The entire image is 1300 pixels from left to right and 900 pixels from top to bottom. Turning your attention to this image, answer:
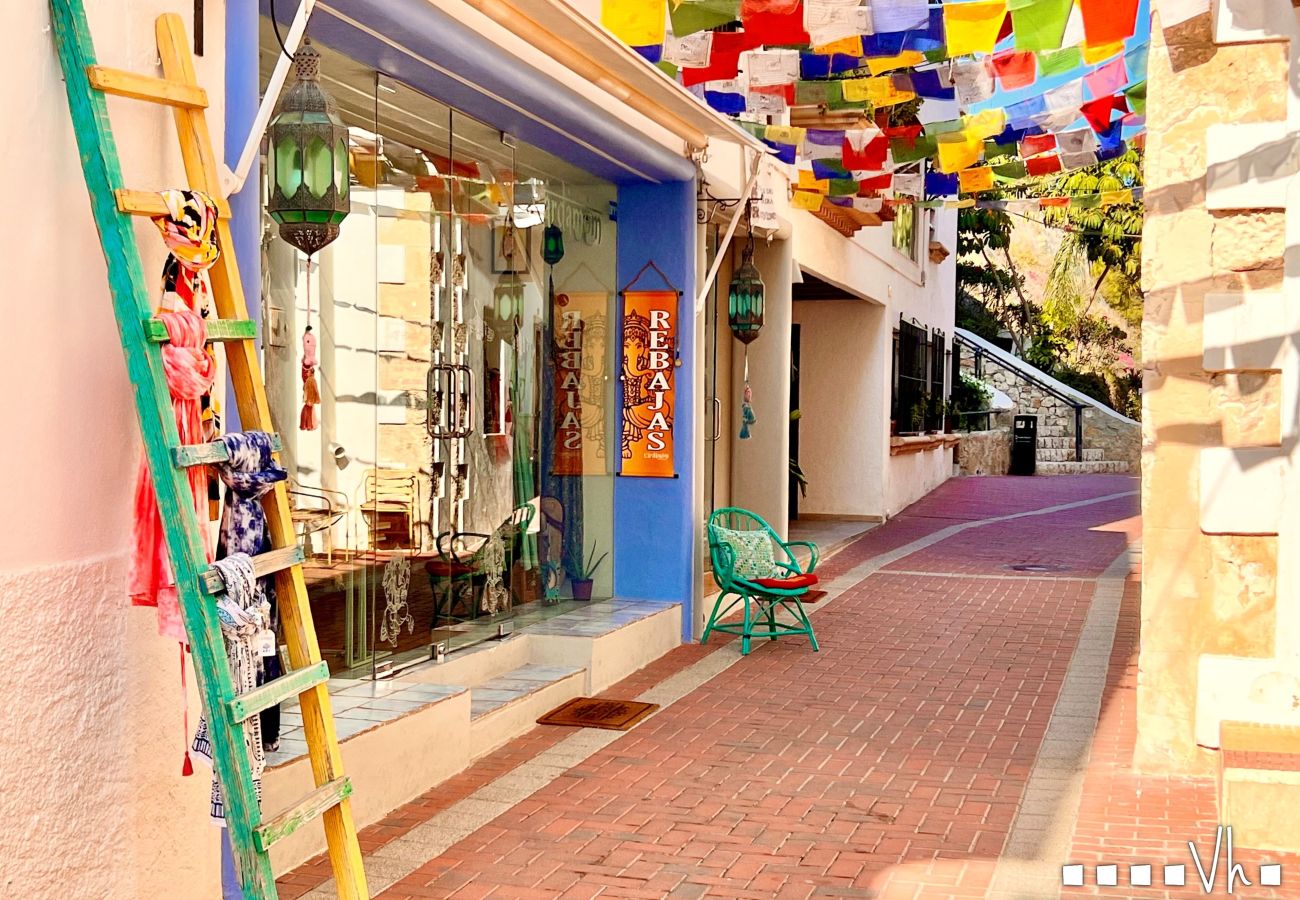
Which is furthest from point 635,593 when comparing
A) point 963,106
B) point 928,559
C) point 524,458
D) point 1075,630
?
point 928,559

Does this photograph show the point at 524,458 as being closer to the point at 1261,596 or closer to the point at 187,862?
the point at 1261,596

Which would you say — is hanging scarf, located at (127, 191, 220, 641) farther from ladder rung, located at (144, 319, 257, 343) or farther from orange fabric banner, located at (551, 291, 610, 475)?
orange fabric banner, located at (551, 291, 610, 475)

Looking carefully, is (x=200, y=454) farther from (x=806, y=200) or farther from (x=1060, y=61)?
(x=806, y=200)

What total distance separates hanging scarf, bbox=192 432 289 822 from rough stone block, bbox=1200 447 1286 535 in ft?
12.7

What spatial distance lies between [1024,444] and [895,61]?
2007cm

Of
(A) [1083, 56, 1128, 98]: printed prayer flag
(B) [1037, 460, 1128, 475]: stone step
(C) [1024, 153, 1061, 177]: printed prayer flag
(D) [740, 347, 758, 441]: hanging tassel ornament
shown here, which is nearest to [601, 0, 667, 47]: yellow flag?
(A) [1083, 56, 1128, 98]: printed prayer flag

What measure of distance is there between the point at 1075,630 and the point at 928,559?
389 centimetres

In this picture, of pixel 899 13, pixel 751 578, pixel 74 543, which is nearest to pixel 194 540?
pixel 74 543

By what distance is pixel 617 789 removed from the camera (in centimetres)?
566

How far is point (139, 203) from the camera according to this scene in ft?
10.7

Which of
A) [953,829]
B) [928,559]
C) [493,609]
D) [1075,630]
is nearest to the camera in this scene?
[953,829]

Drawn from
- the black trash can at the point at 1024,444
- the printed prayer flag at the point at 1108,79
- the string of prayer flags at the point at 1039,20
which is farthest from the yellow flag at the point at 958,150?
the black trash can at the point at 1024,444

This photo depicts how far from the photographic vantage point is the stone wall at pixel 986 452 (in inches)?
1014

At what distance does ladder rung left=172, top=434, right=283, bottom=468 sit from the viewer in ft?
10.5
